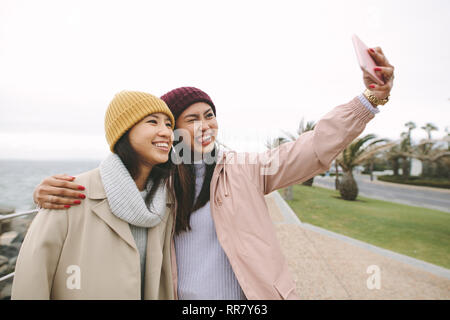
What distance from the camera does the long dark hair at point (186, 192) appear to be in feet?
5.79

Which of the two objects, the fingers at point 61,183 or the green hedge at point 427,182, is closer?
the fingers at point 61,183

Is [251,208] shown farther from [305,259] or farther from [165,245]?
[305,259]

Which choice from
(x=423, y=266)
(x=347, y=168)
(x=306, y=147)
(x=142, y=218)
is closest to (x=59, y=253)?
(x=142, y=218)

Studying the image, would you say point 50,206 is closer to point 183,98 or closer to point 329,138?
point 183,98

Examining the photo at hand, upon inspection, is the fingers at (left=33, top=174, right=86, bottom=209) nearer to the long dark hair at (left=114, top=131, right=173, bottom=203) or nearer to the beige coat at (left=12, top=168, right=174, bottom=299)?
the beige coat at (left=12, top=168, right=174, bottom=299)

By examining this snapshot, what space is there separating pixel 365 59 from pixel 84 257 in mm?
1942

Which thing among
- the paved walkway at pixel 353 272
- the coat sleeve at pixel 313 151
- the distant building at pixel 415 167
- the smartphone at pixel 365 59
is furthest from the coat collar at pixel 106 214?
the distant building at pixel 415 167

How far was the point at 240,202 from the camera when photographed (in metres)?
1.60

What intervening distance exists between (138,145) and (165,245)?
0.75 m

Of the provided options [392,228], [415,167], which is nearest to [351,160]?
[392,228]

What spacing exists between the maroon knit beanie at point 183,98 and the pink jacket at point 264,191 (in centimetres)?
64

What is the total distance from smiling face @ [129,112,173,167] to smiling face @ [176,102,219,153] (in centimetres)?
24

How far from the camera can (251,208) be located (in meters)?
1.62

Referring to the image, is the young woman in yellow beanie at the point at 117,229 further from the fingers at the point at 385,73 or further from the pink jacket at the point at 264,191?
the fingers at the point at 385,73
